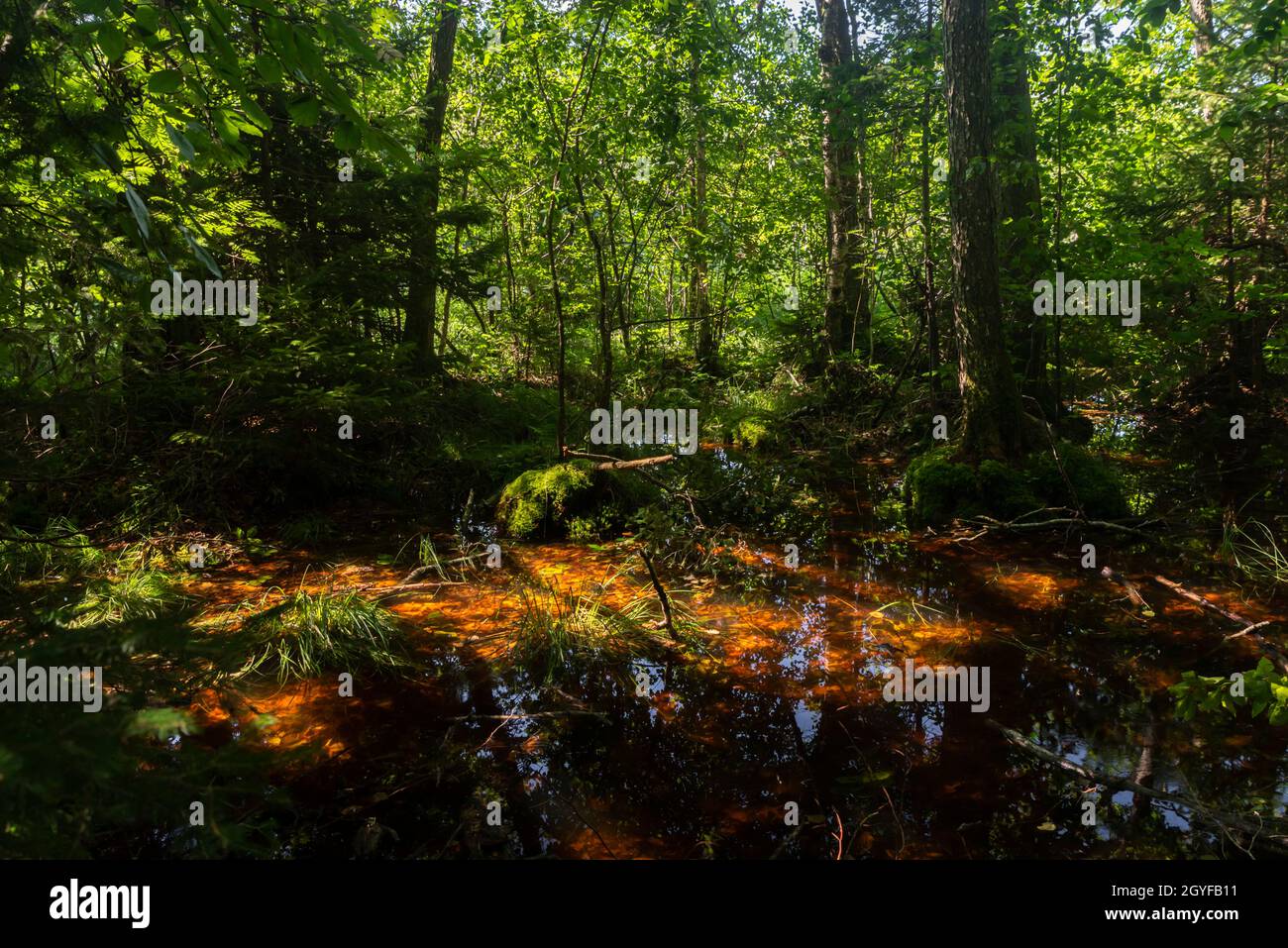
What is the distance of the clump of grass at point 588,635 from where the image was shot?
4.30 metres

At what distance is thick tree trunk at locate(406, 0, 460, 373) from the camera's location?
8227mm

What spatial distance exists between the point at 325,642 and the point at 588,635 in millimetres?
1732

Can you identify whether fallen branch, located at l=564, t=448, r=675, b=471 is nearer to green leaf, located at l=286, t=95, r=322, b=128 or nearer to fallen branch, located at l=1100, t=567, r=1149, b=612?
fallen branch, located at l=1100, t=567, r=1149, b=612

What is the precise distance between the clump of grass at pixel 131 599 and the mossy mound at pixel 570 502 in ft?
9.98

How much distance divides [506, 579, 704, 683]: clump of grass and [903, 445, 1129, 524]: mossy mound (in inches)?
143

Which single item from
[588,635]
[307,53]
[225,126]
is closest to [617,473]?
[588,635]

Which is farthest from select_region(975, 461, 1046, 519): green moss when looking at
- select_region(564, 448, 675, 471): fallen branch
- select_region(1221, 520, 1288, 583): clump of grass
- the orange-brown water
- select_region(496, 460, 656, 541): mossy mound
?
select_region(496, 460, 656, 541): mossy mound

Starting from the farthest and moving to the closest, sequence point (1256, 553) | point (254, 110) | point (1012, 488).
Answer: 1. point (1012, 488)
2. point (1256, 553)
3. point (254, 110)

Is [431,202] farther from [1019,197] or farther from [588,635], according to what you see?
[1019,197]

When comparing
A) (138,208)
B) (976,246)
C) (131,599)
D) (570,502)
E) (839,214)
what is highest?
(839,214)

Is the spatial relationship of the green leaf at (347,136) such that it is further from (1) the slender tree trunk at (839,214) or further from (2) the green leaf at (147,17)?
(1) the slender tree trunk at (839,214)

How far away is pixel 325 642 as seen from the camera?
4242 millimetres
